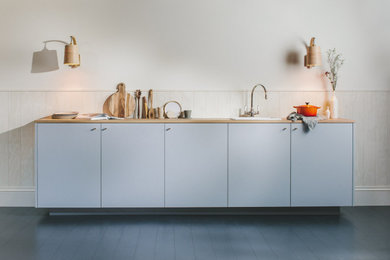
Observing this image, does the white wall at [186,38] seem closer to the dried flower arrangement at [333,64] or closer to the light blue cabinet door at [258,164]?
the dried flower arrangement at [333,64]

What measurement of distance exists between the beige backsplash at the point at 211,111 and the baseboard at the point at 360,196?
0.16ft

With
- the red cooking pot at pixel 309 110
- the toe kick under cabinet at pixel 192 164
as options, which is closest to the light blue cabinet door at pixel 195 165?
the toe kick under cabinet at pixel 192 164

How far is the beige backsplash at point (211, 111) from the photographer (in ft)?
12.8

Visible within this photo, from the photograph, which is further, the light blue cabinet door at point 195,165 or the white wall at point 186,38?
the white wall at point 186,38

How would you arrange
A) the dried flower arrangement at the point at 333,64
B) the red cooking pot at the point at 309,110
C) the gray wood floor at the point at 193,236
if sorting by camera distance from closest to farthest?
1. the gray wood floor at the point at 193,236
2. the red cooking pot at the point at 309,110
3. the dried flower arrangement at the point at 333,64

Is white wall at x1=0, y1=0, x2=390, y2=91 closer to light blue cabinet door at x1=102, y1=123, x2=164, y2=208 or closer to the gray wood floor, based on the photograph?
light blue cabinet door at x1=102, y1=123, x2=164, y2=208

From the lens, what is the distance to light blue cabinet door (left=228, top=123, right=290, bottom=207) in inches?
137

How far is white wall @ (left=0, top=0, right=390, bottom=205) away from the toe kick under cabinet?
1.90 feet

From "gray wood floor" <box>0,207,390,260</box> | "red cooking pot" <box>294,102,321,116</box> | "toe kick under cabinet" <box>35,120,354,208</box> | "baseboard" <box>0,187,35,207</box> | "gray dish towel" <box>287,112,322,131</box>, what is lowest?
"gray wood floor" <box>0,207,390,260</box>

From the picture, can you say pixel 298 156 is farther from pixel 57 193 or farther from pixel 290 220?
pixel 57 193

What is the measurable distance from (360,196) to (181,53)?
245cm

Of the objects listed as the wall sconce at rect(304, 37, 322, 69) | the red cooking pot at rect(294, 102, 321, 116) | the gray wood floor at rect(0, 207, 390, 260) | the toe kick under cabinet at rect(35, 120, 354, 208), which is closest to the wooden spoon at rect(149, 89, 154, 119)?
the toe kick under cabinet at rect(35, 120, 354, 208)

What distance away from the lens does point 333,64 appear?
13.0 feet

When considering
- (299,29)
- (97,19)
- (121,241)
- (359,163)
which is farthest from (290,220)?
(97,19)
